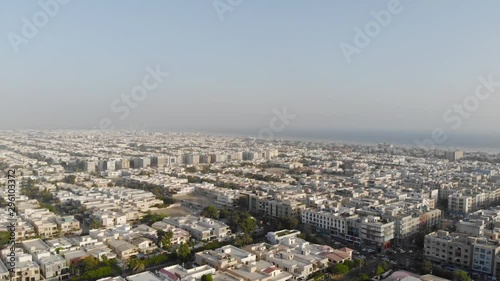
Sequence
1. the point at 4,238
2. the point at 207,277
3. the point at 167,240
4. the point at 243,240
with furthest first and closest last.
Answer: the point at 243,240, the point at 167,240, the point at 4,238, the point at 207,277

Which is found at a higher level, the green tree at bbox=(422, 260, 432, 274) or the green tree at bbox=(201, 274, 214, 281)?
the green tree at bbox=(201, 274, 214, 281)

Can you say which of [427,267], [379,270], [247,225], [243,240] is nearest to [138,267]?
[243,240]

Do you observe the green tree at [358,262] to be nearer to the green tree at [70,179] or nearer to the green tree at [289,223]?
the green tree at [289,223]

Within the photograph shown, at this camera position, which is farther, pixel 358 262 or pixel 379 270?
pixel 358 262

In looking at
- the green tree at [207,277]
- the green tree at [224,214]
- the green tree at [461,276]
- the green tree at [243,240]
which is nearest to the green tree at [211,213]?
the green tree at [224,214]

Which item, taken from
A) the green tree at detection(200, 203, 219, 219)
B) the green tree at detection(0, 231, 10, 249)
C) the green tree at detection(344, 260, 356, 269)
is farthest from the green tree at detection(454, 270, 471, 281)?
the green tree at detection(0, 231, 10, 249)

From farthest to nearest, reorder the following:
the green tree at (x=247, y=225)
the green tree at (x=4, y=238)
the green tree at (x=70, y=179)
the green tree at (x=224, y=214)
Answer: the green tree at (x=70, y=179) → the green tree at (x=224, y=214) → the green tree at (x=247, y=225) → the green tree at (x=4, y=238)

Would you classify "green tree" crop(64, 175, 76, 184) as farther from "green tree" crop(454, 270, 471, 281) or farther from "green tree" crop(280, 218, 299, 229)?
"green tree" crop(454, 270, 471, 281)

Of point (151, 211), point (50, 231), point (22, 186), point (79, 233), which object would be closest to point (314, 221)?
point (151, 211)

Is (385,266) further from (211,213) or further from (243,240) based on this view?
(211,213)
